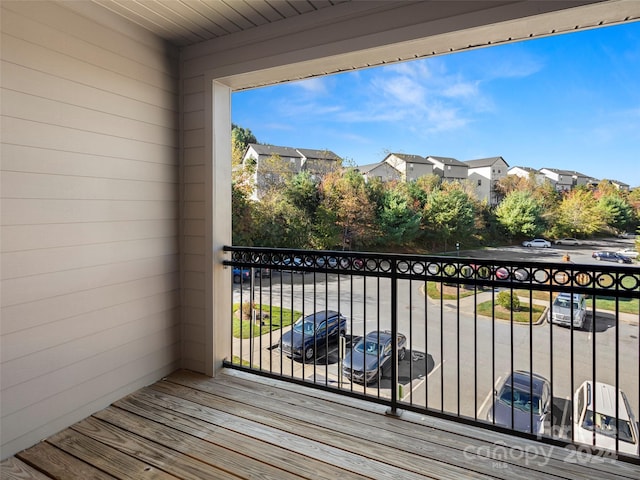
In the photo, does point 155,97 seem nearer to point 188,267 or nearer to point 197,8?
point 197,8

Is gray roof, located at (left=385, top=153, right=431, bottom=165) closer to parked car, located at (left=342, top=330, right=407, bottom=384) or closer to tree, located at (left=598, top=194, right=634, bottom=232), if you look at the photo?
tree, located at (left=598, top=194, right=634, bottom=232)

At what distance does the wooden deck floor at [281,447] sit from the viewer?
5.12 feet

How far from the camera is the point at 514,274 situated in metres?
1.77

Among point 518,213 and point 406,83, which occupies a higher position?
point 406,83

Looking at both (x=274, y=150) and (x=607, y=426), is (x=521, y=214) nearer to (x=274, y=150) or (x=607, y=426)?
(x=607, y=426)

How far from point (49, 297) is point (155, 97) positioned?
4.82 ft

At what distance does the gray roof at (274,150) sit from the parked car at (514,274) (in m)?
1.99

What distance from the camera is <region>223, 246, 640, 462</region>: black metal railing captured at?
5.70 feet

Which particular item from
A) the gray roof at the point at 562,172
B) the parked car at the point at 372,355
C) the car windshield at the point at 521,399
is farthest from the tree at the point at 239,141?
the car windshield at the point at 521,399

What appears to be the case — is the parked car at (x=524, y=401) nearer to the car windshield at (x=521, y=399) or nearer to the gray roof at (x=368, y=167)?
the car windshield at (x=521, y=399)

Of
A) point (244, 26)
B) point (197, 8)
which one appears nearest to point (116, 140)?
point (197, 8)

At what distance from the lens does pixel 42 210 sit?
5.88 ft

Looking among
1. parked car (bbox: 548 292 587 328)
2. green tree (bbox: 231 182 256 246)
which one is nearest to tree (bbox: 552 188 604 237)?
parked car (bbox: 548 292 587 328)

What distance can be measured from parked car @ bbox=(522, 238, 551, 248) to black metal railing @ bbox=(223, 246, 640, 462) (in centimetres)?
30
